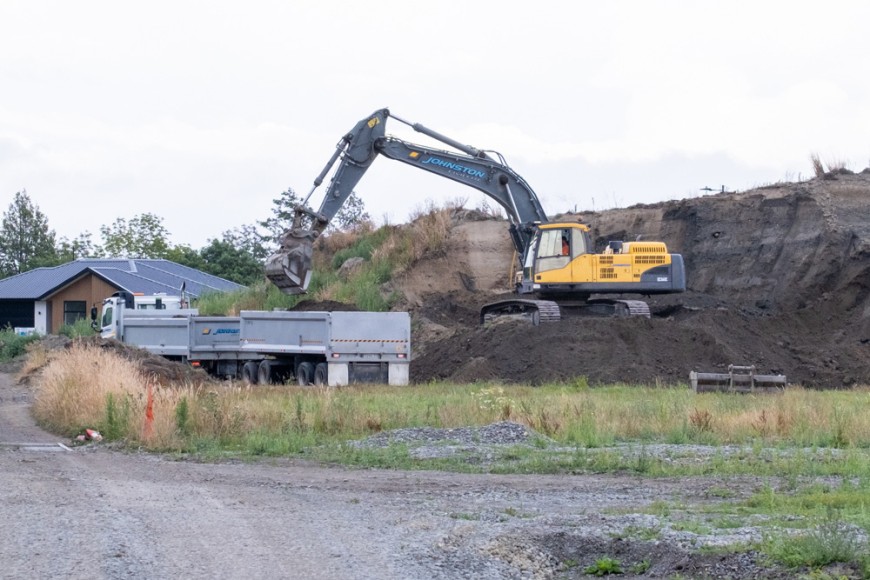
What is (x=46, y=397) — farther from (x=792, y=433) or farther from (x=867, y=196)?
(x=867, y=196)

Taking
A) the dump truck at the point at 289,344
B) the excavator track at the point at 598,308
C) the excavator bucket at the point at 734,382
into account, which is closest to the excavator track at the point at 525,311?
the excavator track at the point at 598,308

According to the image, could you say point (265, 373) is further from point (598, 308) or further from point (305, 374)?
point (598, 308)

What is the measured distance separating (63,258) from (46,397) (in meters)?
83.7

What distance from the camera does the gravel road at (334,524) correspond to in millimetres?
9266

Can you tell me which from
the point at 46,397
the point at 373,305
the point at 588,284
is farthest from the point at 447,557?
the point at 373,305

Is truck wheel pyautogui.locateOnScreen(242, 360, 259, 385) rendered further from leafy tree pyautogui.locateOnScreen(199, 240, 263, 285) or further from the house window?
leafy tree pyautogui.locateOnScreen(199, 240, 263, 285)

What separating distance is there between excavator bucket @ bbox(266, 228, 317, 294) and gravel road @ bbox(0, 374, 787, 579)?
16.0m

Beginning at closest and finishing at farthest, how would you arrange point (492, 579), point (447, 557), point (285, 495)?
point (492, 579)
point (447, 557)
point (285, 495)

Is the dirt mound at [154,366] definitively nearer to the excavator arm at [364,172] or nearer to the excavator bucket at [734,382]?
the excavator arm at [364,172]

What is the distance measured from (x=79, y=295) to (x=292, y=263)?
46203 millimetres

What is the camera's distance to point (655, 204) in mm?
48781

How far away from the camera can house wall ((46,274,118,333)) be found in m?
72.8

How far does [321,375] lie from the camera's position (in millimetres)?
31094

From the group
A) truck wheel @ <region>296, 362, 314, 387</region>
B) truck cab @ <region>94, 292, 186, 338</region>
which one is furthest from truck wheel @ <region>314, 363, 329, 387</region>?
truck cab @ <region>94, 292, 186, 338</region>
